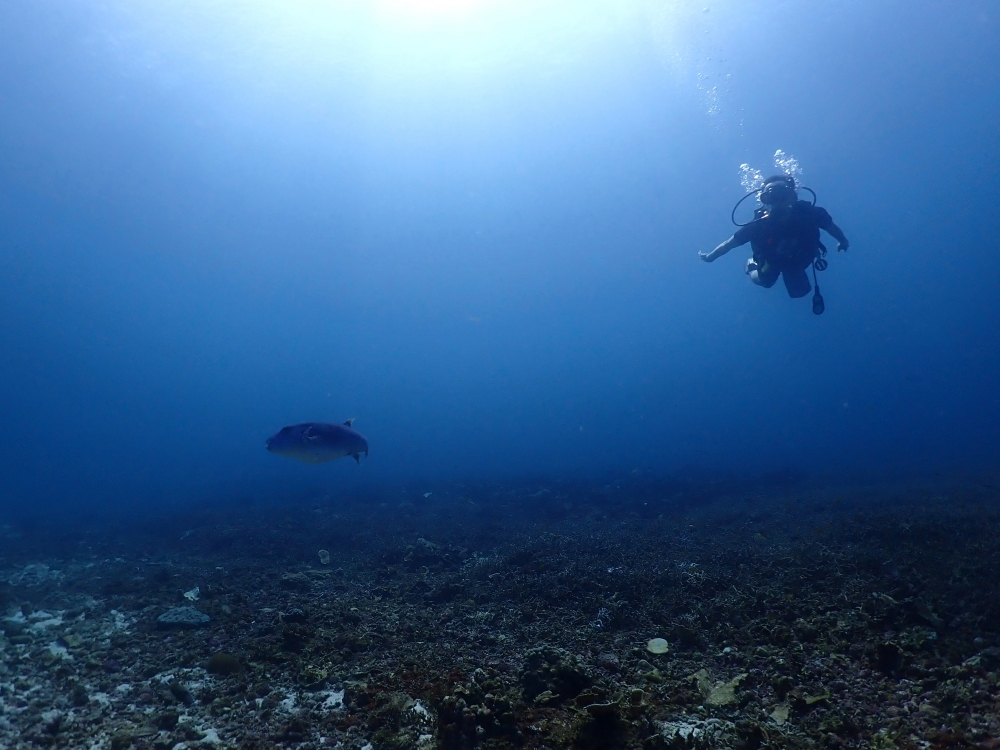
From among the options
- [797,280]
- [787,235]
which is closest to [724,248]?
[787,235]

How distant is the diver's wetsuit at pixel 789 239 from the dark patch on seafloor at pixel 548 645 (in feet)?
16.7

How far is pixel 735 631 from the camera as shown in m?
4.16

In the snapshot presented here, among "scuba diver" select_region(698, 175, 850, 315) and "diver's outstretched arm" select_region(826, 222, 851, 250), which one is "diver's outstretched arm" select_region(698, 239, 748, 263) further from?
"diver's outstretched arm" select_region(826, 222, 851, 250)

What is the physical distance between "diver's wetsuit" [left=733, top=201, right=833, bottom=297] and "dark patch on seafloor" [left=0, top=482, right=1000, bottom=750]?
5081 mm

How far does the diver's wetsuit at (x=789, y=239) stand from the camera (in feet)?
33.1

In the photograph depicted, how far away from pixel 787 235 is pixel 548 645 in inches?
392

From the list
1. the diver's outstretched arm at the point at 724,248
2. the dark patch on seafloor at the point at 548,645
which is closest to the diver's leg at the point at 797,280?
the diver's outstretched arm at the point at 724,248

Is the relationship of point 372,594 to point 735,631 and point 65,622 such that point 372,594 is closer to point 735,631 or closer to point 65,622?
point 65,622

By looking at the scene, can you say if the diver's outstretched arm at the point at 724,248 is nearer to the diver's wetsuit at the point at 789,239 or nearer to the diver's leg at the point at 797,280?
the diver's wetsuit at the point at 789,239

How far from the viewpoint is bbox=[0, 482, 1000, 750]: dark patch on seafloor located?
2.95m

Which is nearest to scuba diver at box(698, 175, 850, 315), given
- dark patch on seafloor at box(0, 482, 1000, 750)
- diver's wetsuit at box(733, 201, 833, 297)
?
diver's wetsuit at box(733, 201, 833, 297)

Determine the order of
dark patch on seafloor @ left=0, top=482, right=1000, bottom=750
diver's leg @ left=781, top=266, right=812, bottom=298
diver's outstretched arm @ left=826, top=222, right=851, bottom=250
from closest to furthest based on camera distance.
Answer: dark patch on seafloor @ left=0, top=482, right=1000, bottom=750
diver's outstretched arm @ left=826, top=222, right=851, bottom=250
diver's leg @ left=781, top=266, right=812, bottom=298

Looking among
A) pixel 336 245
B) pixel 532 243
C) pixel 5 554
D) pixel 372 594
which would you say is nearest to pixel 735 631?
pixel 372 594

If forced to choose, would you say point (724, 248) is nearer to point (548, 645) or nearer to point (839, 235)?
point (839, 235)
